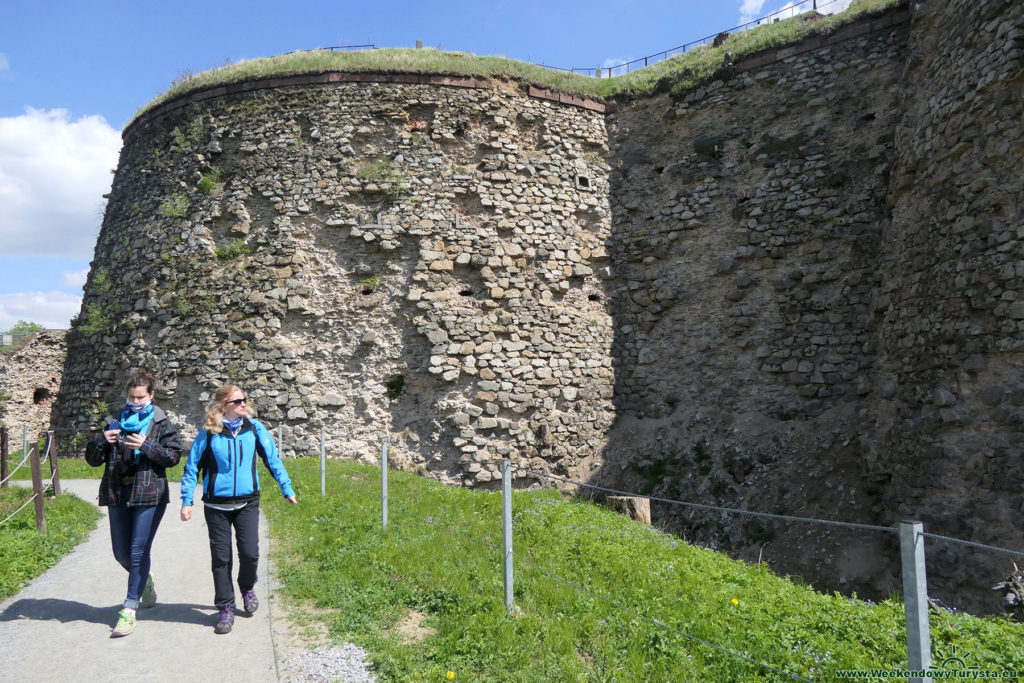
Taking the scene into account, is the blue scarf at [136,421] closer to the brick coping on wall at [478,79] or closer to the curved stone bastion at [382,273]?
the curved stone bastion at [382,273]

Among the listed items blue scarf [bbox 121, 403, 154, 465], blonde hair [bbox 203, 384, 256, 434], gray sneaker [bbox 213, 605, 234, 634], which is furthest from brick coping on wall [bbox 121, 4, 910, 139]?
gray sneaker [bbox 213, 605, 234, 634]

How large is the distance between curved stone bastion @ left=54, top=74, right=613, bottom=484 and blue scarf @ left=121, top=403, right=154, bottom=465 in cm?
784

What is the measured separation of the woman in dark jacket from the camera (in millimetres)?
4953

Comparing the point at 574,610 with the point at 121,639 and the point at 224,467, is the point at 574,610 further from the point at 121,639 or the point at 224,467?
the point at 121,639

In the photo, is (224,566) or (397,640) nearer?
(397,640)

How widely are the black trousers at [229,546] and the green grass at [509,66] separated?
11.7m

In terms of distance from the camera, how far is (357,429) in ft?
42.5

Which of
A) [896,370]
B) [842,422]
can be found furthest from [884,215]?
[842,422]

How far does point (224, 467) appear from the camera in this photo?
5082mm

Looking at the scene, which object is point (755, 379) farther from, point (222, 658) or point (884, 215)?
point (222, 658)

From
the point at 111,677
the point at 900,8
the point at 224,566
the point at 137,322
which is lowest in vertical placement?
the point at 111,677

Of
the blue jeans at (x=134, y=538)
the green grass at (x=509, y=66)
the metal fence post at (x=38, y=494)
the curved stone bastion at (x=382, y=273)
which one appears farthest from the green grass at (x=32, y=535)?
the green grass at (x=509, y=66)

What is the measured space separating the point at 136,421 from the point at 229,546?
1.24 metres

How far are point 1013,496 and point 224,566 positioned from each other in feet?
28.2
